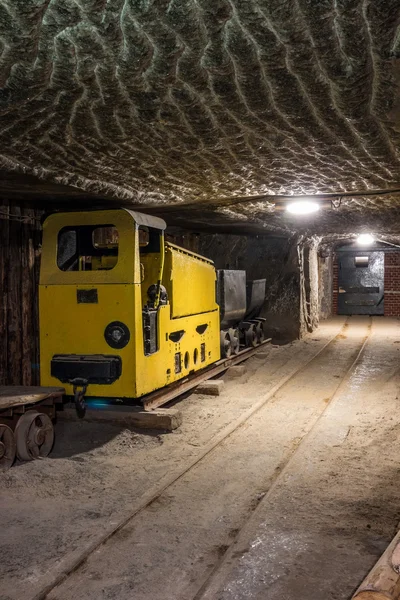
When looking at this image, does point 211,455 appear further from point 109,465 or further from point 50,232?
point 50,232

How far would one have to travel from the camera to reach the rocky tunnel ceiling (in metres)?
2.70

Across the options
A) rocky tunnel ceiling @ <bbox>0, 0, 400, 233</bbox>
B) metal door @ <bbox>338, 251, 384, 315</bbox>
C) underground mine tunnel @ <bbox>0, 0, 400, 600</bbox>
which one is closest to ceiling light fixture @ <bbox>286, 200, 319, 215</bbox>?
underground mine tunnel @ <bbox>0, 0, 400, 600</bbox>

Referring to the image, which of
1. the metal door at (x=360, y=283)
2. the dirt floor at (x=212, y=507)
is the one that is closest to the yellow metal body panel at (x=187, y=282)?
the dirt floor at (x=212, y=507)

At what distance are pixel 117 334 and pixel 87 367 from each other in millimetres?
507

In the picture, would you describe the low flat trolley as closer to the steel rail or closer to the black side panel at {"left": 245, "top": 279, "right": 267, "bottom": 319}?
the steel rail

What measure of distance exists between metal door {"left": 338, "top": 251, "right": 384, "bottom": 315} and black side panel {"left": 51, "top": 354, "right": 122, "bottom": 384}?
19443 millimetres

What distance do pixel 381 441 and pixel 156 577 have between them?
3.73 m

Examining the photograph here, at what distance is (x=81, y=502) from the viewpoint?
4773 mm

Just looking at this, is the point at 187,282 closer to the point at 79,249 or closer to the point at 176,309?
the point at 176,309

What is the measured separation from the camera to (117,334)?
6457 millimetres

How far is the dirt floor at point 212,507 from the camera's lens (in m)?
3.53

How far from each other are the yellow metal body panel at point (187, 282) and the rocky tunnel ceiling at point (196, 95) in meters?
1.29

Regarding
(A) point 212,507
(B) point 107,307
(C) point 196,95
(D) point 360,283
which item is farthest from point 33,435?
(D) point 360,283

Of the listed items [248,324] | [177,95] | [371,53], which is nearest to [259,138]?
[177,95]
